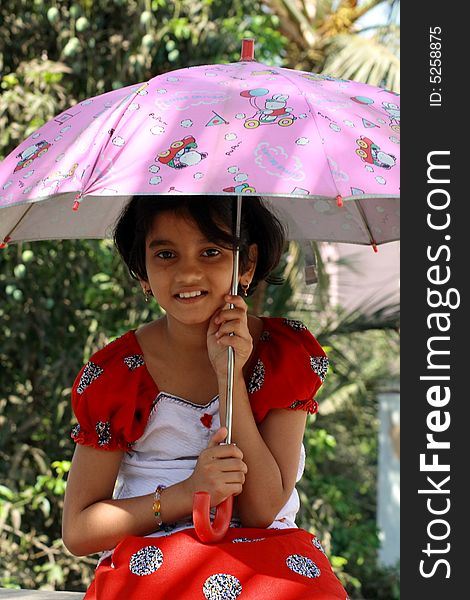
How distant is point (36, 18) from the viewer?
5.34 meters

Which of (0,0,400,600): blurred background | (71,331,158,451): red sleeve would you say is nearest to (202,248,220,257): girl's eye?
(71,331,158,451): red sleeve

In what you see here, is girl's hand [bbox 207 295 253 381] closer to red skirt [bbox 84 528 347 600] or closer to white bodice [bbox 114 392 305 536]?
white bodice [bbox 114 392 305 536]

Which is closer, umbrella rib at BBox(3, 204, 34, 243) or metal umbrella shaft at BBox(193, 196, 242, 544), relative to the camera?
metal umbrella shaft at BBox(193, 196, 242, 544)

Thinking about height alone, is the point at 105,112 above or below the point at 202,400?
above

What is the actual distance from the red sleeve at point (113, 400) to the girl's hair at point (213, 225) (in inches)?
9.3

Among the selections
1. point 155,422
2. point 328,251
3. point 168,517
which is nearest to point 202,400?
point 155,422

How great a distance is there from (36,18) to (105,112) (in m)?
3.27

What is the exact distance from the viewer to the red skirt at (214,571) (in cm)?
223

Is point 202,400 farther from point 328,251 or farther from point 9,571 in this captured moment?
point 328,251

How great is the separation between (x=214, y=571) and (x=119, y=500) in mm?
300

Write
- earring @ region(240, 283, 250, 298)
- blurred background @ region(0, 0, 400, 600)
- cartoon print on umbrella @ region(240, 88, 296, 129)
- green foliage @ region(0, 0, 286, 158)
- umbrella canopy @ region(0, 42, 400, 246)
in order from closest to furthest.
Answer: umbrella canopy @ region(0, 42, 400, 246)
cartoon print on umbrella @ region(240, 88, 296, 129)
earring @ region(240, 283, 250, 298)
blurred background @ region(0, 0, 400, 600)
green foliage @ region(0, 0, 286, 158)

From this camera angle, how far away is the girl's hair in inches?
94.7

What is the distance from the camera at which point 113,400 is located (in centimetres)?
245

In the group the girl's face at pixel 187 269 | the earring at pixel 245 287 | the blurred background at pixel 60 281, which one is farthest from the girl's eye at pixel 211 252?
the blurred background at pixel 60 281
